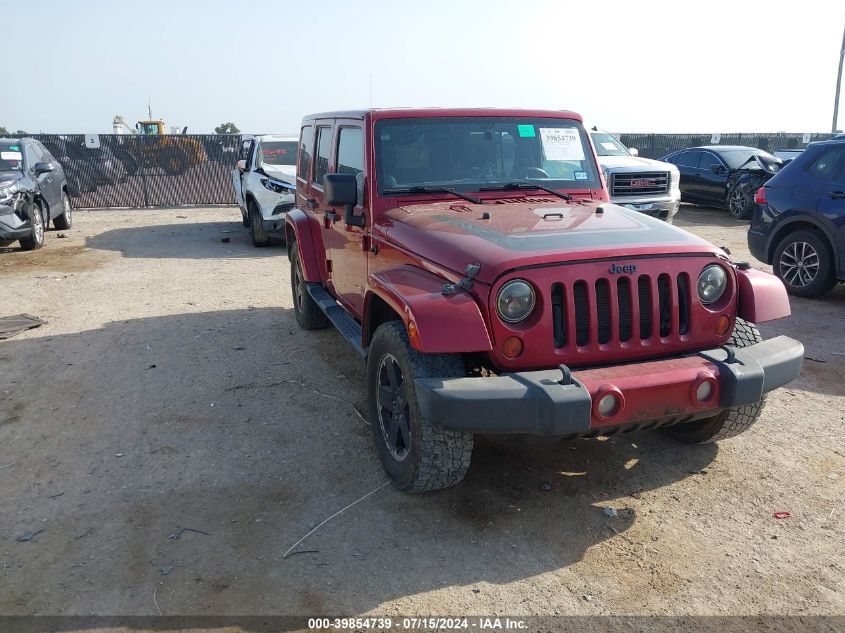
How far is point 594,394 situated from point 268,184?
9442mm

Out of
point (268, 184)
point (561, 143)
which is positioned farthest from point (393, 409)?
point (268, 184)

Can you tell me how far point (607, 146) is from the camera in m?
13.8

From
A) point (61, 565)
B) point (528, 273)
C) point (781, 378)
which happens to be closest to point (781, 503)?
point (781, 378)

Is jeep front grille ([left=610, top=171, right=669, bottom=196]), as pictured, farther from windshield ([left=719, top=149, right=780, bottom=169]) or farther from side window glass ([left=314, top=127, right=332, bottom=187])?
side window glass ([left=314, top=127, right=332, bottom=187])

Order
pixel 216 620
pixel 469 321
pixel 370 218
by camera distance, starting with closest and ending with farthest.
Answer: pixel 216 620 → pixel 469 321 → pixel 370 218

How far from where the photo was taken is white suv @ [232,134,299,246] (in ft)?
38.6

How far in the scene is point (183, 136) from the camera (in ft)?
62.6

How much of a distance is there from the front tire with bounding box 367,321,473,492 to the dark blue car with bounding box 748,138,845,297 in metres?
5.78

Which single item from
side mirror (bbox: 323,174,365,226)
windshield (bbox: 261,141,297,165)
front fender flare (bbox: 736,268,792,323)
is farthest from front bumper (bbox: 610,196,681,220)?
front fender flare (bbox: 736,268,792,323)

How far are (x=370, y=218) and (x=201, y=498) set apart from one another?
193 cm

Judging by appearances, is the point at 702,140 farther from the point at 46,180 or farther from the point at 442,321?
the point at 442,321

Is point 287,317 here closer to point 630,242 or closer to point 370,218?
point 370,218

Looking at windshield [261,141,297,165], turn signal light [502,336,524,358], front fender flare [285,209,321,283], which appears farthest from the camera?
windshield [261,141,297,165]

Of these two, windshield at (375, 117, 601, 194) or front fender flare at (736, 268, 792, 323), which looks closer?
front fender flare at (736, 268, 792, 323)
